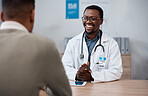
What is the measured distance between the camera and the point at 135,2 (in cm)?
366

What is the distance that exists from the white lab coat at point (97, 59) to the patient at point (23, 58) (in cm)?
117

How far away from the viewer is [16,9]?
0.83 meters

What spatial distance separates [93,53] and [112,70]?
13.7 inches

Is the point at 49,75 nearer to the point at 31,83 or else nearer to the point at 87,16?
the point at 31,83

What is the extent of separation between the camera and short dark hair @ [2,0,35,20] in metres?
0.83

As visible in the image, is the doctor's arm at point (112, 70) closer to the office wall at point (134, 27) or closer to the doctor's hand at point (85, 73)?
the doctor's hand at point (85, 73)

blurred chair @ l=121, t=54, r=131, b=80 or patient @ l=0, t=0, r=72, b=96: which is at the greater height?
patient @ l=0, t=0, r=72, b=96

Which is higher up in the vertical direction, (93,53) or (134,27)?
(134,27)

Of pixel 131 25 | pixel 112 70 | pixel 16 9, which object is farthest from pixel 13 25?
pixel 131 25

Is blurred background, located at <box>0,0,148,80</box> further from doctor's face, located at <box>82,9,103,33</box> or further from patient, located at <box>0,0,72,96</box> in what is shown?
patient, located at <box>0,0,72,96</box>

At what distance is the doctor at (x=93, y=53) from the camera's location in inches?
81.6

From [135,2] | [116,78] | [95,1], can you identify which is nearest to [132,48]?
[135,2]

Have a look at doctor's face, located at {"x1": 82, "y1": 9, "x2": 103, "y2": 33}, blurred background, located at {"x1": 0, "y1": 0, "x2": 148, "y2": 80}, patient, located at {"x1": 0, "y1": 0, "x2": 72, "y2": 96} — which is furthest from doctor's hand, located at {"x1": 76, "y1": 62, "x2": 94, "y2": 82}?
blurred background, located at {"x1": 0, "y1": 0, "x2": 148, "y2": 80}

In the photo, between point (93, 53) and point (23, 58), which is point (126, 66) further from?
point (23, 58)
